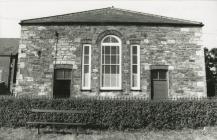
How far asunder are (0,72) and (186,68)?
1248 inches

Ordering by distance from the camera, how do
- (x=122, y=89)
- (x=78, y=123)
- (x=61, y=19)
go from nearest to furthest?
(x=78, y=123), (x=122, y=89), (x=61, y=19)

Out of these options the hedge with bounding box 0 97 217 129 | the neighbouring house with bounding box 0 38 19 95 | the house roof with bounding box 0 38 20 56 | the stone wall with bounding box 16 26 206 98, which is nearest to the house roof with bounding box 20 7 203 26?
the stone wall with bounding box 16 26 206 98

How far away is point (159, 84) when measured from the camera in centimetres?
1666

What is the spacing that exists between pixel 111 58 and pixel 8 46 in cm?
2852

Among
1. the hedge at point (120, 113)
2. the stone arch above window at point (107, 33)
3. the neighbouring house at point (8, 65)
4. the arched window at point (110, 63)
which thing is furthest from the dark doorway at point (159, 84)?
the neighbouring house at point (8, 65)

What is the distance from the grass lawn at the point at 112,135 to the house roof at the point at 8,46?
29709mm

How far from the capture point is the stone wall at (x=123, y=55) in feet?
53.6

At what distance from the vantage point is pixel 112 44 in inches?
668

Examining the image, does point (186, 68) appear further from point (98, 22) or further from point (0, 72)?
point (0, 72)

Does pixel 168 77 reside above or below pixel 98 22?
below

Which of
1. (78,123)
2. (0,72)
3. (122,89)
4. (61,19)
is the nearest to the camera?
(78,123)

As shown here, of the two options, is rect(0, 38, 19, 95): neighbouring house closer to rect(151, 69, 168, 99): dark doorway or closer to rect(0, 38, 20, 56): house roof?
rect(0, 38, 20, 56): house roof

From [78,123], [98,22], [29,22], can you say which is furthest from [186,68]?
[29,22]

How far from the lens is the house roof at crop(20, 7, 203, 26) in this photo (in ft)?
55.3
